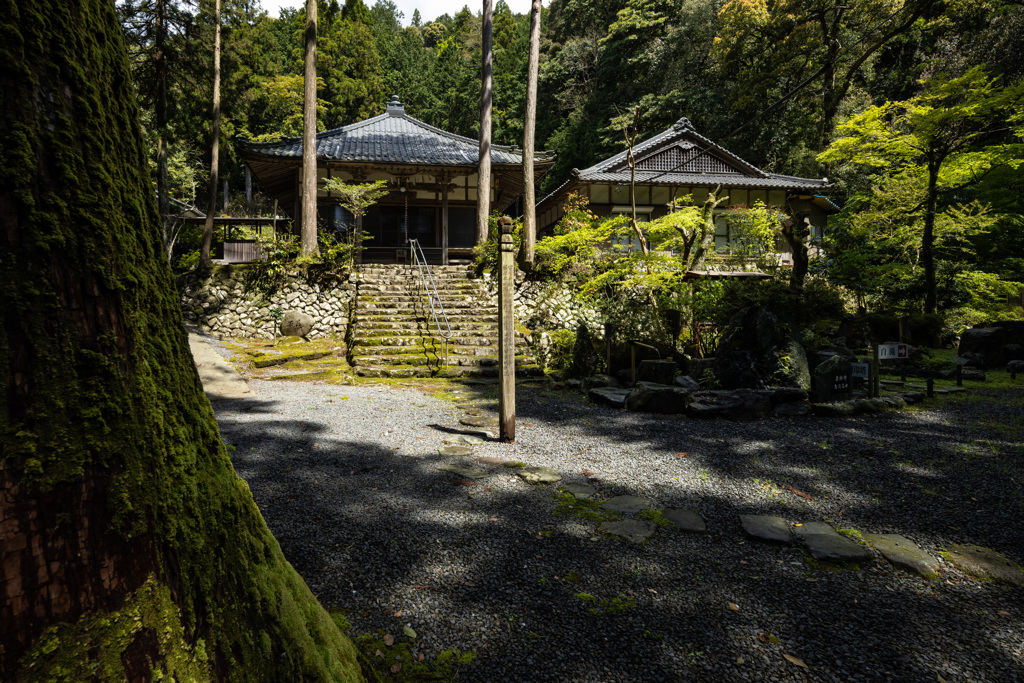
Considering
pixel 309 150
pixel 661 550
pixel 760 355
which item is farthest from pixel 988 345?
pixel 309 150

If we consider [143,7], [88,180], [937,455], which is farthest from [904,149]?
[143,7]

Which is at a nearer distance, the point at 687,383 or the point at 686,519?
the point at 686,519

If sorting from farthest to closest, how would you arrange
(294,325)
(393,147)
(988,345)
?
(393,147), (294,325), (988,345)

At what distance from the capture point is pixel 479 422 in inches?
242

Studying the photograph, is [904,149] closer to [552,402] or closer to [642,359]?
[642,359]

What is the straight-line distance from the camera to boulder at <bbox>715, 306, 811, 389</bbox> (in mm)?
7391

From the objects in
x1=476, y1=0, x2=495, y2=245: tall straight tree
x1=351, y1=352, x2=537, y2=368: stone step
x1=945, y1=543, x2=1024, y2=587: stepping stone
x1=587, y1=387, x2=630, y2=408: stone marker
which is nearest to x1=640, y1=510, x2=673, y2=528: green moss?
x1=945, y1=543, x2=1024, y2=587: stepping stone

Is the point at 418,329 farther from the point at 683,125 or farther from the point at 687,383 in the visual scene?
the point at 683,125

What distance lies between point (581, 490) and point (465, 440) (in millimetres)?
1774

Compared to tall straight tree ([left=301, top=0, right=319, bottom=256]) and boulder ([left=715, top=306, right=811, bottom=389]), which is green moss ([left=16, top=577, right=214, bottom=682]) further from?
tall straight tree ([left=301, top=0, right=319, bottom=256])

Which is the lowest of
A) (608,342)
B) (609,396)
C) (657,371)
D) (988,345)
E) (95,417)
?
(609,396)

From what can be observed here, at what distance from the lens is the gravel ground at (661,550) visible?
207 centimetres

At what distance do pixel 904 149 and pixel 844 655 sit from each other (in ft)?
48.8

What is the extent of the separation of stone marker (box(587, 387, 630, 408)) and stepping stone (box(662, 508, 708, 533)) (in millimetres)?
3648
